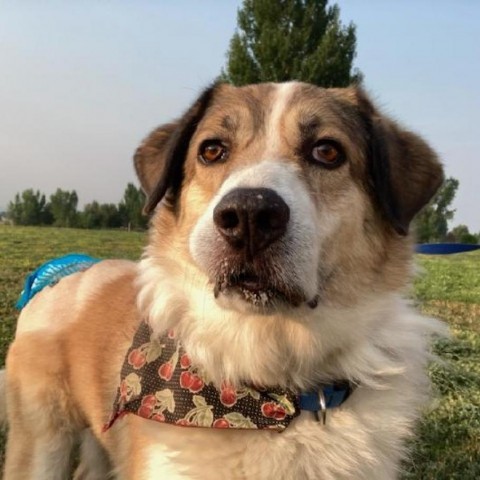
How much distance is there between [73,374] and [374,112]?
7.95ft

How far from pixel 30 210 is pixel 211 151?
233ft

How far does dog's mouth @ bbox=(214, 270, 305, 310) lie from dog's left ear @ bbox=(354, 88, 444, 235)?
83cm

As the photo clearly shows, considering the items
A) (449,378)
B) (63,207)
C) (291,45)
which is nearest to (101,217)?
(63,207)

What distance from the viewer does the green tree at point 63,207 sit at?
64938 mm

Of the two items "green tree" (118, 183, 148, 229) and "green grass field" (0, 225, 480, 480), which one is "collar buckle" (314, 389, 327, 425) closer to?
"green grass field" (0, 225, 480, 480)

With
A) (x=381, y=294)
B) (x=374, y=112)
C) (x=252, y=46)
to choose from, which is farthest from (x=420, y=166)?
(x=252, y=46)

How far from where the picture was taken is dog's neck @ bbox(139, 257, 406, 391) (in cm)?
320

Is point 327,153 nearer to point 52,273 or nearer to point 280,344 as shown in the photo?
point 280,344

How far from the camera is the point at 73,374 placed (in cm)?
418

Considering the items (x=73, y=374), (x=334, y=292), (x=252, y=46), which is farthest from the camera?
(x=252, y=46)

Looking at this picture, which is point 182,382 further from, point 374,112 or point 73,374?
point 374,112

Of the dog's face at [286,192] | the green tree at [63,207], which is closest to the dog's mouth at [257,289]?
the dog's face at [286,192]

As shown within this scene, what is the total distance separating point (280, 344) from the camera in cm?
326

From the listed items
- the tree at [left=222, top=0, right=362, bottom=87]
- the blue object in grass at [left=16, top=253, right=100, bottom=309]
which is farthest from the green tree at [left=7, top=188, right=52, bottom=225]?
the blue object in grass at [left=16, top=253, right=100, bottom=309]
